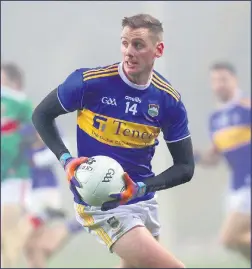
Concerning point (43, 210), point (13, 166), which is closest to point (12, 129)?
point (13, 166)

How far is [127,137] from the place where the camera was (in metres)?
4.77

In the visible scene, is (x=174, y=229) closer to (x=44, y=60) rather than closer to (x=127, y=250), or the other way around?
(x=44, y=60)

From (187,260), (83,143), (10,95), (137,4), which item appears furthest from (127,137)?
(187,260)

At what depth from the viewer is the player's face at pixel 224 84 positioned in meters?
9.30

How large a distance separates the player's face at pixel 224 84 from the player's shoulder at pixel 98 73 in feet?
15.3

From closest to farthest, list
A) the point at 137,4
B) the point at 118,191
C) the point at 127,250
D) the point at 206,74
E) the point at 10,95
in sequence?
→ the point at 118,191
the point at 127,250
the point at 10,95
the point at 137,4
the point at 206,74

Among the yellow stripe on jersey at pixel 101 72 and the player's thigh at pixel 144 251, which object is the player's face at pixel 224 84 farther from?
the player's thigh at pixel 144 251

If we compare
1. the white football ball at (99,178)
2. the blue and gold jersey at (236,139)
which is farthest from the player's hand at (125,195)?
the blue and gold jersey at (236,139)

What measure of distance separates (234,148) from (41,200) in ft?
6.76

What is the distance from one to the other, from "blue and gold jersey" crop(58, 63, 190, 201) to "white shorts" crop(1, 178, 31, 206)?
13.0 ft

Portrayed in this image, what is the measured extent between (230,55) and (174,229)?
2.12 metres

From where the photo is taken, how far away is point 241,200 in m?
9.16

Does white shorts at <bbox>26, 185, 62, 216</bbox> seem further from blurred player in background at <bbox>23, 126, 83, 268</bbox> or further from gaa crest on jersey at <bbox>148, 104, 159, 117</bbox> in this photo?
gaa crest on jersey at <bbox>148, 104, 159, 117</bbox>

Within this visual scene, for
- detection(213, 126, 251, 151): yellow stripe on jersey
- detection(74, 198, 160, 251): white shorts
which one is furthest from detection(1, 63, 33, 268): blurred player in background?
detection(74, 198, 160, 251): white shorts
